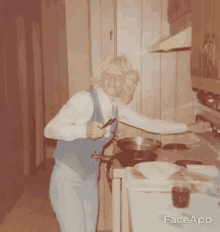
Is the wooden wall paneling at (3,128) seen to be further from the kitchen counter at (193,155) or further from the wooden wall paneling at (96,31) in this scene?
the kitchen counter at (193,155)

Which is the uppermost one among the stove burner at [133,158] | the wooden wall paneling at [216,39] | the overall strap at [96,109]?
the wooden wall paneling at [216,39]

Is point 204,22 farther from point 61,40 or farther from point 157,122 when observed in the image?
point 61,40

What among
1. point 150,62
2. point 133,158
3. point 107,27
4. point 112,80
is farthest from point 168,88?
point 133,158

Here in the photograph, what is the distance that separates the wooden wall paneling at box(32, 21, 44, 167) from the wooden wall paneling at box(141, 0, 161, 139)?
233 cm

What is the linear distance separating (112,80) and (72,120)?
0.41m

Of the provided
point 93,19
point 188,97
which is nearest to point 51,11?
point 93,19

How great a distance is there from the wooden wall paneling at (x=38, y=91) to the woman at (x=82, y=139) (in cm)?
248

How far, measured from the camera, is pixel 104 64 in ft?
5.75

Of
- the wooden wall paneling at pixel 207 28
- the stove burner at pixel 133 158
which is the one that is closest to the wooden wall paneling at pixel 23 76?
the stove burner at pixel 133 158

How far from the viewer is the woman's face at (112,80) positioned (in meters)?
1.74

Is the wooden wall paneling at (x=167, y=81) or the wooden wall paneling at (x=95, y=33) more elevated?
the wooden wall paneling at (x=95, y=33)

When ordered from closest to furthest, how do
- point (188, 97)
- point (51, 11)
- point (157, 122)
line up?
point (157, 122) < point (188, 97) < point (51, 11)

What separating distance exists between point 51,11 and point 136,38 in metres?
2.50

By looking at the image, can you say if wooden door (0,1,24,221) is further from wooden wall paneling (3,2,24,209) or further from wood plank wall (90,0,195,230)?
wood plank wall (90,0,195,230)
